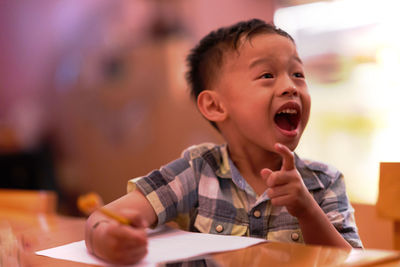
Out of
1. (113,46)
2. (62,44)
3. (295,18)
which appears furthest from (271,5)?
(62,44)

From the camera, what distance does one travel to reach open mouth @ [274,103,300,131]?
0.52 metres

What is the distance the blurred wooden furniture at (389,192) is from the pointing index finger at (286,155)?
0.11 m

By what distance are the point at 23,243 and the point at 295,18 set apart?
0.41 m

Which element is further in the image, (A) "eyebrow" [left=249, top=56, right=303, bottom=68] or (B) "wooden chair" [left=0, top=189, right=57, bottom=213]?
(B) "wooden chair" [left=0, top=189, right=57, bottom=213]

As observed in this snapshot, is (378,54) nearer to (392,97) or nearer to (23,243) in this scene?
(392,97)

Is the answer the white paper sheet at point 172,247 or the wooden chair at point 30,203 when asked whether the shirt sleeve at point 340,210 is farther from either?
the wooden chair at point 30,203

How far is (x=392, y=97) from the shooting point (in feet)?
1.86

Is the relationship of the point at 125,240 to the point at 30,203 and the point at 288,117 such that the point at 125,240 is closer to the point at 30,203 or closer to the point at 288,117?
the point at 288,117

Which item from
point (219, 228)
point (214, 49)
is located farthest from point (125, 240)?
point (214, 49)

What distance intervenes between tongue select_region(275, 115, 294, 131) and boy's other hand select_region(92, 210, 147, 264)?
24 centimetres

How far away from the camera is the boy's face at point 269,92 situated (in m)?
0.52

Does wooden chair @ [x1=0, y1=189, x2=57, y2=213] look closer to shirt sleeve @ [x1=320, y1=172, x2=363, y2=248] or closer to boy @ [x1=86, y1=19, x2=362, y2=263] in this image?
boy @ [x1=86, y1=19, x2=362, y2=263]

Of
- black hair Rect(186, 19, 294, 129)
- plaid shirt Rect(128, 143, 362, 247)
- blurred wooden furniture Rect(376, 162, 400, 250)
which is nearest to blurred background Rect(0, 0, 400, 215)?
black hair Rect(186, 19, 294, 129)

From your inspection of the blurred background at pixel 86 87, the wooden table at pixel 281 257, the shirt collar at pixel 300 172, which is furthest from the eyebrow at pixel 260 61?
the blurred background at pixel 86 87
